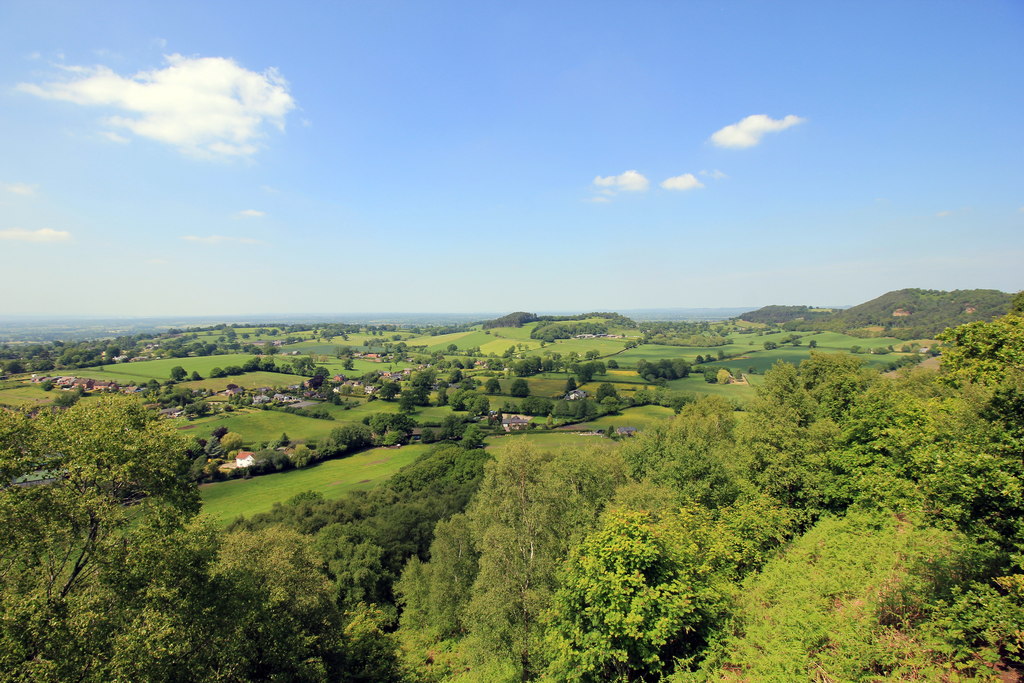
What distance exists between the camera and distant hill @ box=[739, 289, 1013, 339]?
109 m

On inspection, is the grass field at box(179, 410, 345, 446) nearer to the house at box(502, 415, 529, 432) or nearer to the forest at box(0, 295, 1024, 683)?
the house at box(502, 415, 529, 432)

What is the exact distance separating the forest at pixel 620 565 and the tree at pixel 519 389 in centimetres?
6594

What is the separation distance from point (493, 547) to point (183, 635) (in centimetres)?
1130

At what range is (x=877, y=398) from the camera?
21.5 metres

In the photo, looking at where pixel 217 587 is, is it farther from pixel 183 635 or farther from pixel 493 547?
pixel 493 547

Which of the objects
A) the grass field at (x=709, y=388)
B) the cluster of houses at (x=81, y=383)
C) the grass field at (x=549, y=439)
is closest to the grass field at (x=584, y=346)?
the grass field at (x=709, y=388)

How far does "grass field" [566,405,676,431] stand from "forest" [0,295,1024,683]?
44996mm

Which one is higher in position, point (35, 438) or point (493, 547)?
point (35, 438)

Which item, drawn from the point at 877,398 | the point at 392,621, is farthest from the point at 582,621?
the point at 392,621

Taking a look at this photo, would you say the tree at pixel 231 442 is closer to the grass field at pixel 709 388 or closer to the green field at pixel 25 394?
the green field at pixel 25 394

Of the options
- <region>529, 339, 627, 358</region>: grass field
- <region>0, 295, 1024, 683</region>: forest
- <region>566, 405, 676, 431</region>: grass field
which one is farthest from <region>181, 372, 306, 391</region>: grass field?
<region>0, 295, 1024, 683</region>: forest

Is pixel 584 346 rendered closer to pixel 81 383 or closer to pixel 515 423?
pixel 515 423

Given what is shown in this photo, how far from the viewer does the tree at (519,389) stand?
91.1m

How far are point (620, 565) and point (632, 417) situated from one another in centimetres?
6307
